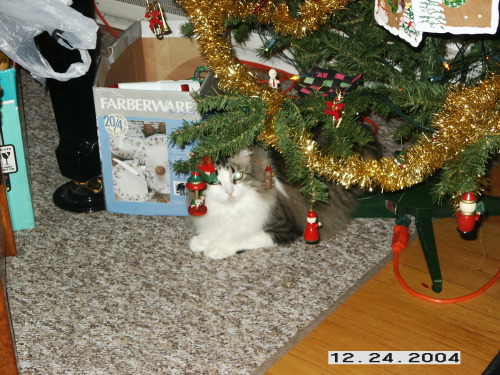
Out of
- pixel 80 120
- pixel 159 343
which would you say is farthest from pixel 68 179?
pixel 159 343

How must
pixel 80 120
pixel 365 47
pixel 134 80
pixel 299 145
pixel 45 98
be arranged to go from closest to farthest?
pixel 299 145 → pixel 365 47 → pixel 80 120 → pixel 134 80 → pixel 45 98

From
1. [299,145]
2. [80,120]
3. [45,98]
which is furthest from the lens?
[45,98]

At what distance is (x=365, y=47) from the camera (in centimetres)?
144

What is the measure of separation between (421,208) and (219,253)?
0.50 meters

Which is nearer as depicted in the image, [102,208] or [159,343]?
[159,343]

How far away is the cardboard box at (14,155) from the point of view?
4.69 ft

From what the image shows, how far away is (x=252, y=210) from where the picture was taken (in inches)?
57.6

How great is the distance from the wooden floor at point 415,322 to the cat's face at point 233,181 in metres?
0.34

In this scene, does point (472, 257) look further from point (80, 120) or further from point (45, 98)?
point (45, 98)

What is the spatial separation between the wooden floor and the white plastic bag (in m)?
0.81

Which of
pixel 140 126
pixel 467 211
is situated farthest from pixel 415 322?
pixel 140 126

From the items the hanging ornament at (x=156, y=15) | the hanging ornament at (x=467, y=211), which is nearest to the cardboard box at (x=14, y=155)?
the hanging ornament at (x=156, y=15)

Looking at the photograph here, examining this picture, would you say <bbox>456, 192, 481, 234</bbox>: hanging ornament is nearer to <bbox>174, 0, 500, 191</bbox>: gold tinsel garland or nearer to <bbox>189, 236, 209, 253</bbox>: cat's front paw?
<bbox>174, 0, 500, 191</bbox>: gold tinsel garland

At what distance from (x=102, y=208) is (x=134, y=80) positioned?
0.38 m
